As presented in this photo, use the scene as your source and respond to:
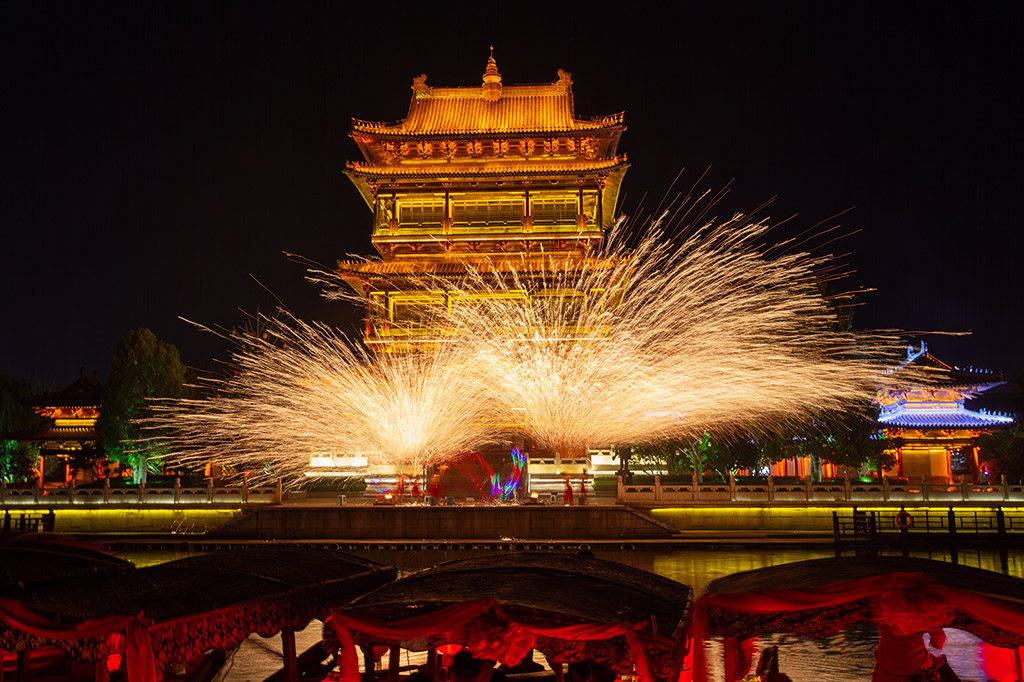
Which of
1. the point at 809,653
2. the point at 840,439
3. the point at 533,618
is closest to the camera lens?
the point at 533,618

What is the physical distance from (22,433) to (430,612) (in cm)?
4483

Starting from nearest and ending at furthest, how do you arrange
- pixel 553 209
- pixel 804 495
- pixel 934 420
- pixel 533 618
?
1. pixel 533 618
2. pixel 804 495
3. pixel 934 420
4. pixel 553 209

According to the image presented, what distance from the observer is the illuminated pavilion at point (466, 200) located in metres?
34.9

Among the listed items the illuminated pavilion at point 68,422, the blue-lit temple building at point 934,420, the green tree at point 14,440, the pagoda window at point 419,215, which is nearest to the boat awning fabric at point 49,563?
the pagoda window at point 419,215

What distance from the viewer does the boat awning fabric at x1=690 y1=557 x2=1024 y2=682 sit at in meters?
6.07

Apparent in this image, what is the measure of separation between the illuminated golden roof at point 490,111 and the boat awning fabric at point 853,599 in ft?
101

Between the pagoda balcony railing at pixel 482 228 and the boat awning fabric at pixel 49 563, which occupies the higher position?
the pagoda balcony railing at pixel 482 228

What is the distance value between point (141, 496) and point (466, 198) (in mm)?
17947

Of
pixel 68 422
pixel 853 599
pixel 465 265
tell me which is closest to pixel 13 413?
pixel 68 422

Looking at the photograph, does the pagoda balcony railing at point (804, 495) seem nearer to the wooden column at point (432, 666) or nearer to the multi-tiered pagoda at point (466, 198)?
the multi-tiered pagoda at point (466, 198)

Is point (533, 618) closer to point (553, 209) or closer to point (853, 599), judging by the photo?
point (853, 599)

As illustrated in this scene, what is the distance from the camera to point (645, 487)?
26.7 metres

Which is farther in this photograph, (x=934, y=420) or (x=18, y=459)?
(x=18, y=459)

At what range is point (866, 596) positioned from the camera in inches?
249
